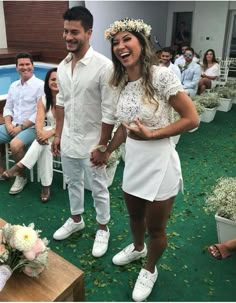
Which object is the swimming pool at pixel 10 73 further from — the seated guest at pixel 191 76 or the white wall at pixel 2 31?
the seated guest at pixel 191 76

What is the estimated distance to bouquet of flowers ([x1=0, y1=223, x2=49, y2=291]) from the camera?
3.73 feet

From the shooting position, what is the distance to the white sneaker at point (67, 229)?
82.0 inches

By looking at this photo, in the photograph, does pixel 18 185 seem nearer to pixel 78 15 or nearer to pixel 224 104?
pixel 78 15

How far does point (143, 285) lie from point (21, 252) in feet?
2.54

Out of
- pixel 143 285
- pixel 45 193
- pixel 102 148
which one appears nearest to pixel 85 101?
pixel 102 148

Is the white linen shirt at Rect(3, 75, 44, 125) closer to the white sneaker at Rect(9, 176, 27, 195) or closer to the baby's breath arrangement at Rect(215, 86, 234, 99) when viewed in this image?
the white sneaker at Rect(9, 176, 27, 195)

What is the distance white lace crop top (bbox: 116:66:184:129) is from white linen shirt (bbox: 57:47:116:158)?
196mm

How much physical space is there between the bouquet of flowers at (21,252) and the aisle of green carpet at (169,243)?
0.61m

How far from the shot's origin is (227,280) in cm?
175

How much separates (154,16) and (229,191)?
8.57 meters

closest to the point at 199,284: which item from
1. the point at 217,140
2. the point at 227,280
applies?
the point at 227,280

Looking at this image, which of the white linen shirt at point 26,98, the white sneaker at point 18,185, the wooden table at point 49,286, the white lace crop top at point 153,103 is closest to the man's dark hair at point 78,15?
the white lace crop top at point 153,103

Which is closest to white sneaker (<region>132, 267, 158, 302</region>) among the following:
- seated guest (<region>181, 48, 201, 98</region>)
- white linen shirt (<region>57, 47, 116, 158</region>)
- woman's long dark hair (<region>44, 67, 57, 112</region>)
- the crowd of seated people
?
white linen shirt (<region>57, 47, 116, 158</region>)

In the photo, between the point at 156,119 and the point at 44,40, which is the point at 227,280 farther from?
the point at 44,40
